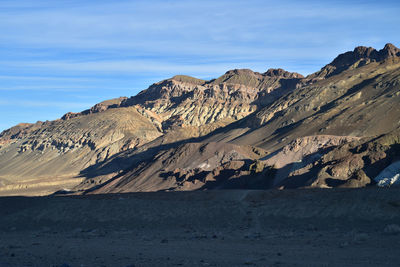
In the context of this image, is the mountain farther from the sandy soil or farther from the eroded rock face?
the sandy soil

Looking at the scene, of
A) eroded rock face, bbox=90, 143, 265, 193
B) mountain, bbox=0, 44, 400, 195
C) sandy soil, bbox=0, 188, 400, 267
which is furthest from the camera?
eroded rock face, bbox=90, 143, 265, 193

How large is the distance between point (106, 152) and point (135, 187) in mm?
101908

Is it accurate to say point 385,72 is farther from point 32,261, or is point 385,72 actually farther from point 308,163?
point 32,261

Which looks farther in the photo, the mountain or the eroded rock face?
the eroded rock face

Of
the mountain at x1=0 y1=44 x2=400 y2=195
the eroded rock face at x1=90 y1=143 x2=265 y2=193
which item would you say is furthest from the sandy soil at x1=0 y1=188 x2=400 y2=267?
the eroded rock face at x1=90 y1=143 x2=265 y2=193

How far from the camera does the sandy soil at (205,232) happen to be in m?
14.7

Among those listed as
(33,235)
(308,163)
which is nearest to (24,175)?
(308,163)

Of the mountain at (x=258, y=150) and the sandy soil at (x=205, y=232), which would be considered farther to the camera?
the mountain at (x=258, y=150)

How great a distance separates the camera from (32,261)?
15.4 meters

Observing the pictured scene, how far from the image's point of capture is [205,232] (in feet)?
74.4

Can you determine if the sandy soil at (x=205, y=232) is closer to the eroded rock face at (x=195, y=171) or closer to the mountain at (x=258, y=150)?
the mountain at (x=258, y=150)

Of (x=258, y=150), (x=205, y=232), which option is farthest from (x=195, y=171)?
(x=205, y=232)

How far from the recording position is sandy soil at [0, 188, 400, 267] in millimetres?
14695

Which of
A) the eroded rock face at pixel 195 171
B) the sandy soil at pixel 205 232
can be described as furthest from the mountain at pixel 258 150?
the sandy soil at pixel 205 232
